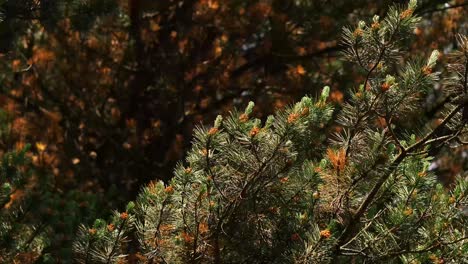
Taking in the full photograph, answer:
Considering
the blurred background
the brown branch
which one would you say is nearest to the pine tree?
the brown branch

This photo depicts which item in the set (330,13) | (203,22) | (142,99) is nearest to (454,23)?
(330,13)

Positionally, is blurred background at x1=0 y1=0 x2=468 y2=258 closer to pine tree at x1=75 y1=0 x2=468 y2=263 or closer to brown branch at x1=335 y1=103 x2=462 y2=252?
pine tree at x1=75 y1=0 x2=468 y2=263

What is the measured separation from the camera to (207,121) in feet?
22.4

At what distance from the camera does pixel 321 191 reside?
346 cm

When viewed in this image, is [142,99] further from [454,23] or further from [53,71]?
[454,23]

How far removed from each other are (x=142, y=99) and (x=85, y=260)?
3.51 meters

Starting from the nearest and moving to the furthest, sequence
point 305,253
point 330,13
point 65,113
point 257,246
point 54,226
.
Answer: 1. point 305,253
2. point 257,246
3. point 54,226
4. point 330,13
5. point 65,113

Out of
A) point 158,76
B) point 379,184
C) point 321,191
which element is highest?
point 158,76

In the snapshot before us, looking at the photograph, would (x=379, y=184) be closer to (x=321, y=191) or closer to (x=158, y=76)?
(x=321, y=191)

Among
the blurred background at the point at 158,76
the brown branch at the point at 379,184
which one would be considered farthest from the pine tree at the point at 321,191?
the blurred background at the point at 158,76

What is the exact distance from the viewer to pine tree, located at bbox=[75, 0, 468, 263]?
3.23m

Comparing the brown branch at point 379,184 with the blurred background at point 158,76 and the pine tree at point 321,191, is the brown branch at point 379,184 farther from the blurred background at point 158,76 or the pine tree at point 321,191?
the blurred background at point 158,76

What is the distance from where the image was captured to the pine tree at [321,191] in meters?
3.23

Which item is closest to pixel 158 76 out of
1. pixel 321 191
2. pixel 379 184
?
pixel 321 191
